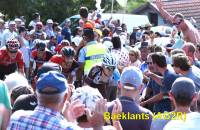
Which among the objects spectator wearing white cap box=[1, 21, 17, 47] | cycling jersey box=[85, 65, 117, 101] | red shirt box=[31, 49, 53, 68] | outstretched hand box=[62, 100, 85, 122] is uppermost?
outstretched hand box=[62, 100, 85, 122]

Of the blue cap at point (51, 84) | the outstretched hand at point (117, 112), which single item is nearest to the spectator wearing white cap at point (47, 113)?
the blue cap at point (51, 84)

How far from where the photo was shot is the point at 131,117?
591 centimetres

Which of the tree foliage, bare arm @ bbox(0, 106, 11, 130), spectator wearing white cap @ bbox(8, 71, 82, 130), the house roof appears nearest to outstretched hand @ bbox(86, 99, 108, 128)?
spectator wearing white cap @ bbox(8, 71, 82, 130)

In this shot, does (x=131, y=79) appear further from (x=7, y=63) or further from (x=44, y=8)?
(x=44, y=8)

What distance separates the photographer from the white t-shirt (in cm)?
501

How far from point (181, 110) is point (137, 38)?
17402 mm

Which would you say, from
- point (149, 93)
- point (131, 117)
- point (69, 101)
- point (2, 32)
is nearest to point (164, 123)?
point (131, 117)

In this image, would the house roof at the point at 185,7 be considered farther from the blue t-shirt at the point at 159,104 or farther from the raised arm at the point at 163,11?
the blue t-shirt at the point at 159,104

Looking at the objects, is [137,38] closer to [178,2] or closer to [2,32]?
[2,32]

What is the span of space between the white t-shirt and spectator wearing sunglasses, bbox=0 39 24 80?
595 cm

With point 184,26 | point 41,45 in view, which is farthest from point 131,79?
point 41,45

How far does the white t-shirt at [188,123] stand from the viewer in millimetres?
5008

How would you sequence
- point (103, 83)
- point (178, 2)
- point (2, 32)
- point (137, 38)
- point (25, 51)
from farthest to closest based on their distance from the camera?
point (178, 2), point (137, 38), point (2, 32), point (25, 51), point (103, 83)

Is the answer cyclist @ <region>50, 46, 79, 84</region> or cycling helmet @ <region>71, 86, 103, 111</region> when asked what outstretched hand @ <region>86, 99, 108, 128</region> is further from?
cyclist @ <region>50, 46, 79, 84</region>
